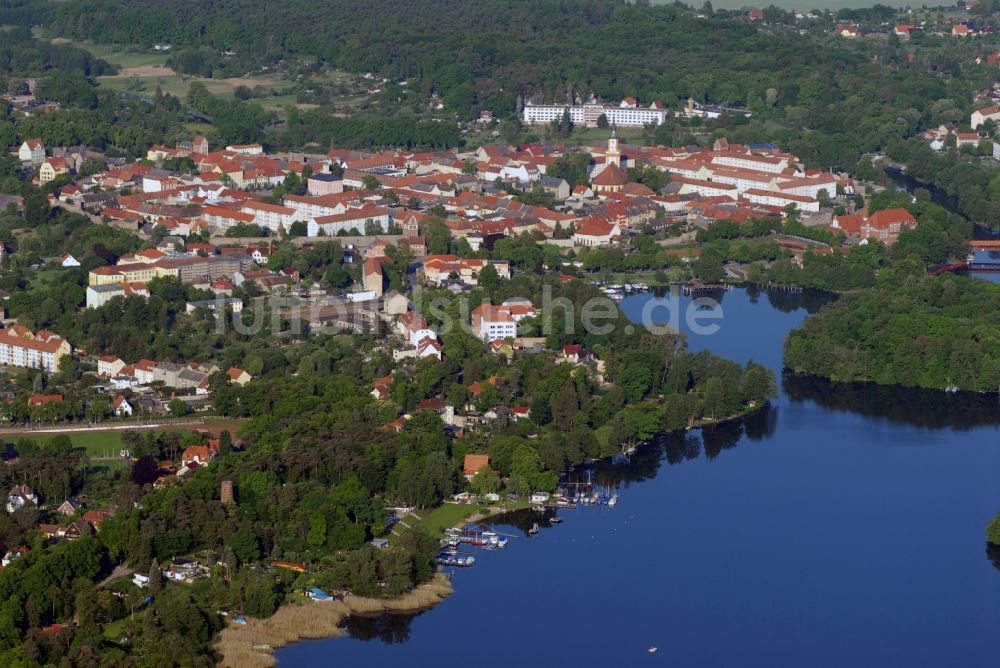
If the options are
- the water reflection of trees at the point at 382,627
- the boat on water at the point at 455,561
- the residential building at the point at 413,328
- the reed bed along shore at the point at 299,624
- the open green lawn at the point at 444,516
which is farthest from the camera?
the residential building at the point at 413,328

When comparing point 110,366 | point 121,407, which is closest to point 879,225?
point 110,366

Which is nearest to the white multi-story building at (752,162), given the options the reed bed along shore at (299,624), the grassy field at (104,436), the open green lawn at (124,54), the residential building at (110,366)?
the residential building at (110,366)

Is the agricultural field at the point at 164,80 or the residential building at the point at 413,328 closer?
the residential building at the point at 413,328

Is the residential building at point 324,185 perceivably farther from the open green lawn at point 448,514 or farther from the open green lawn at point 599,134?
the open green lawn at point 448,514

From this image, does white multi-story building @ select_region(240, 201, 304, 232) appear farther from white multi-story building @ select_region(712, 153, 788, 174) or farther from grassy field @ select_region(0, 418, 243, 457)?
grassy field @ select_region(0, 418, 243, 457)

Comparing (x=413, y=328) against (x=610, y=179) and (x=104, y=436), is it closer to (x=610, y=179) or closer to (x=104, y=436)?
(x=104, y=436)

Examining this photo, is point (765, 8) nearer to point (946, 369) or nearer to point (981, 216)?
point (981, 216)
